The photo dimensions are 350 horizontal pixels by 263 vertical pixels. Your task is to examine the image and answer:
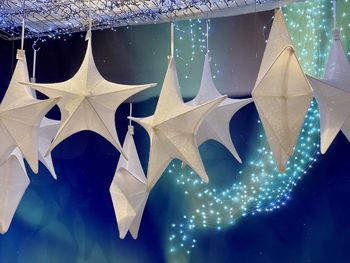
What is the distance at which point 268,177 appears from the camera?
4156 mm

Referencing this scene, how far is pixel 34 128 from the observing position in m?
2.93

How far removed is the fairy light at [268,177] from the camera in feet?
13.4

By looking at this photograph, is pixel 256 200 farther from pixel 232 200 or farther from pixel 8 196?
pixel 8 196

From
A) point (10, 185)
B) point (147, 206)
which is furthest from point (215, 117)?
point (147, 206)

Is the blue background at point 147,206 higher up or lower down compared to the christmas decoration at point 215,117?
lower down

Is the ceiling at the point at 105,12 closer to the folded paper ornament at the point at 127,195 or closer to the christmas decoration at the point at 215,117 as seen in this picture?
the christmas decoration at the point at 215,117

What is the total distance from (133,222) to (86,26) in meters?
2.26

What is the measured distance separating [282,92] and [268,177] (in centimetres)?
192

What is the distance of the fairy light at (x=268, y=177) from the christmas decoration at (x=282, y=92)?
1773 mm

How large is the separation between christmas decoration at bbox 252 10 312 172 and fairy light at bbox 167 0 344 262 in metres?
1.77

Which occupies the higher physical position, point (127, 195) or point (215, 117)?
point (215, 117)

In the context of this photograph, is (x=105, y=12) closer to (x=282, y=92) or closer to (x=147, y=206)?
(x=147, y=206)

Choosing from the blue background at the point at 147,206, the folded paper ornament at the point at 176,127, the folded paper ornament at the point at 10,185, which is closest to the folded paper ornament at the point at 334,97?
the folded paper ornament at the point at 176,127

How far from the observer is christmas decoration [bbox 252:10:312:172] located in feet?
7.59
